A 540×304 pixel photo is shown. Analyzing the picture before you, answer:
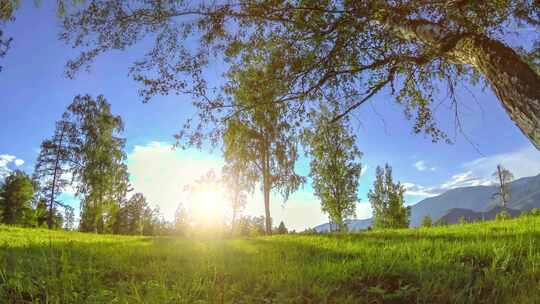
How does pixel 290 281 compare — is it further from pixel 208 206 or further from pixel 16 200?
pixel 16 200

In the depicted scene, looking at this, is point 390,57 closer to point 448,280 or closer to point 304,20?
point 304,20

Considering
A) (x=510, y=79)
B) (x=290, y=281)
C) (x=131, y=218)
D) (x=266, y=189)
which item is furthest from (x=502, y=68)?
(x=131, y=218)

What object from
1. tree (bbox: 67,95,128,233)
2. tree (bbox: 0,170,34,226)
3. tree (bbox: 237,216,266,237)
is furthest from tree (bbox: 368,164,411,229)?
tree (bbox: 0,170,34,226)

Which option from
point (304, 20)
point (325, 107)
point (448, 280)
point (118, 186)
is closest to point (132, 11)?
point (304, 20)

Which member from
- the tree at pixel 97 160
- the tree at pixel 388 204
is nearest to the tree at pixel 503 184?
the tree at pixel 388 204

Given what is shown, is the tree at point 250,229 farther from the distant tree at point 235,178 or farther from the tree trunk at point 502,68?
the tree trunk at point 502,68

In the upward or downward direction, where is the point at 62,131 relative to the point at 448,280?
upward

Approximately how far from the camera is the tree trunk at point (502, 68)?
145 inches

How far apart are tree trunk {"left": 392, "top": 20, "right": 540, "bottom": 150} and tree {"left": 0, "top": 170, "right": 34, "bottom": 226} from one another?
2113 inches

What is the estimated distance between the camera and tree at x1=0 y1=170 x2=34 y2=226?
44438mm

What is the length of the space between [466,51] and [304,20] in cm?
274

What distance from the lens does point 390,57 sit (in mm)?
6590

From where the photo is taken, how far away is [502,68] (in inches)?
162

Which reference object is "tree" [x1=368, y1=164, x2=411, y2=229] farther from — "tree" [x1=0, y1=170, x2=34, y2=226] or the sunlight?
"tree" [x1=0, y1=170, x2=34, y2=226]
